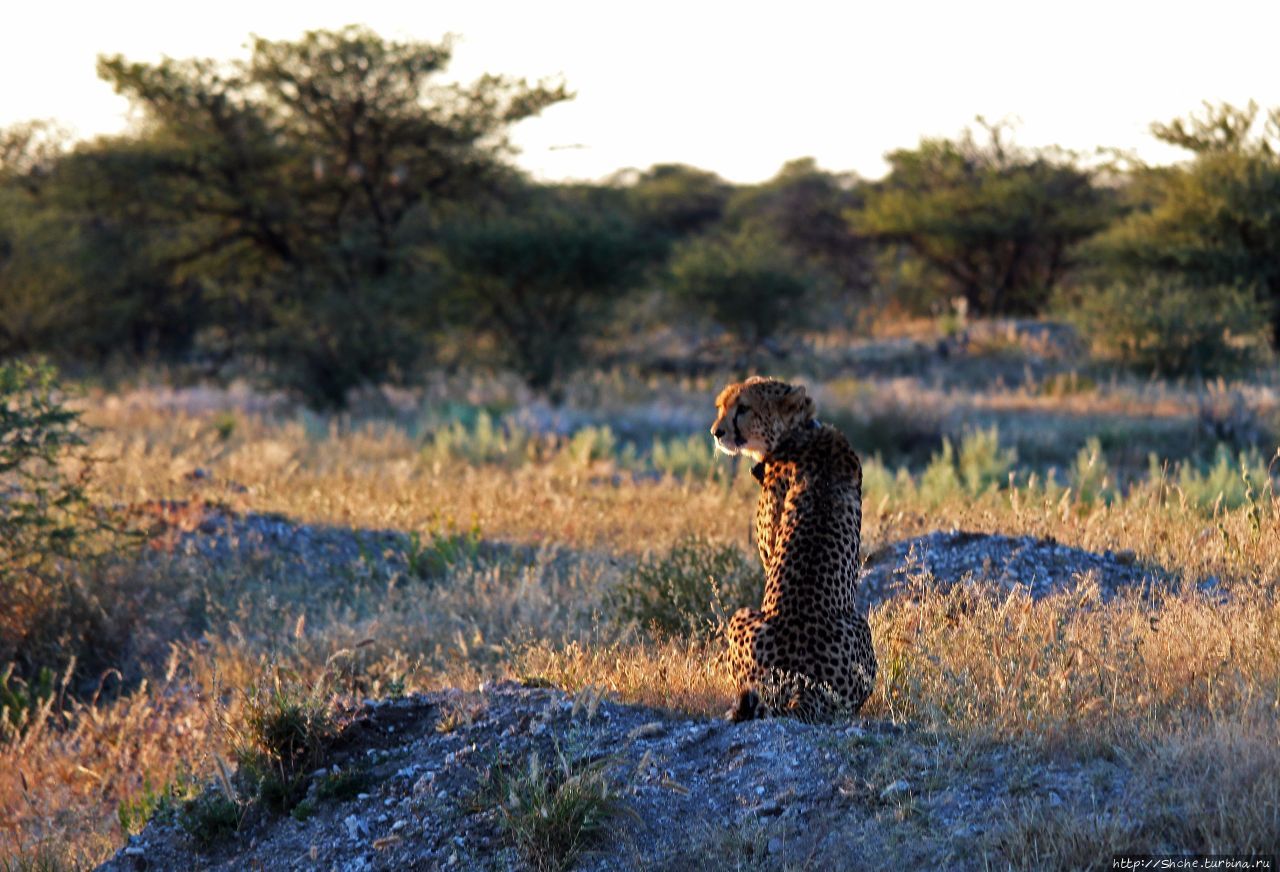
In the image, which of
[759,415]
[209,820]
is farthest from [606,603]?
[209,820]

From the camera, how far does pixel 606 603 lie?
638cm

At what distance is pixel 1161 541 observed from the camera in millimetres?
5969

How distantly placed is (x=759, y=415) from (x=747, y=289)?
17.5 meters

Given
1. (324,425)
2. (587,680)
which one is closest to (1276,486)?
(587,680)

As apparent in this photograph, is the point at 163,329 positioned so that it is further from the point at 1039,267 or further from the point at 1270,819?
the point at 1270,819

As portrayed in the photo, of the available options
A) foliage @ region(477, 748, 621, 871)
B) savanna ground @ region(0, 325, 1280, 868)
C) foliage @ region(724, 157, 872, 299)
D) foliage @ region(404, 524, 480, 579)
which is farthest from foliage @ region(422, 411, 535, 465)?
foliage @ region(724, 157, 872, 299)

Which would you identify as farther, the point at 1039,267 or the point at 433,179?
the point at 1039,267

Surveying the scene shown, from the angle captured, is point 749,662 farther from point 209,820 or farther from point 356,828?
point 209,820

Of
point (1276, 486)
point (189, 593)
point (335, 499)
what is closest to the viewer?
point (189, 593)

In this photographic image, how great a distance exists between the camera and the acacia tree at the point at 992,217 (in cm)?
2611

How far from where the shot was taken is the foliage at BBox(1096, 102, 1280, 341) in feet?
67.7

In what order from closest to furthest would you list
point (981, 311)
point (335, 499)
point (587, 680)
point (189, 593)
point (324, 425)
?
1. point (587, 680)
2. point (189, 593)
3. point (335, 499)
4. point (324, 425)
5. point (981, 311)

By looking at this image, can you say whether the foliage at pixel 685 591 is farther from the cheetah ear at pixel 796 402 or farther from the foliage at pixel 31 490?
the foliage at pixel 31 490

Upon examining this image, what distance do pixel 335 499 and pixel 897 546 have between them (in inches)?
181
